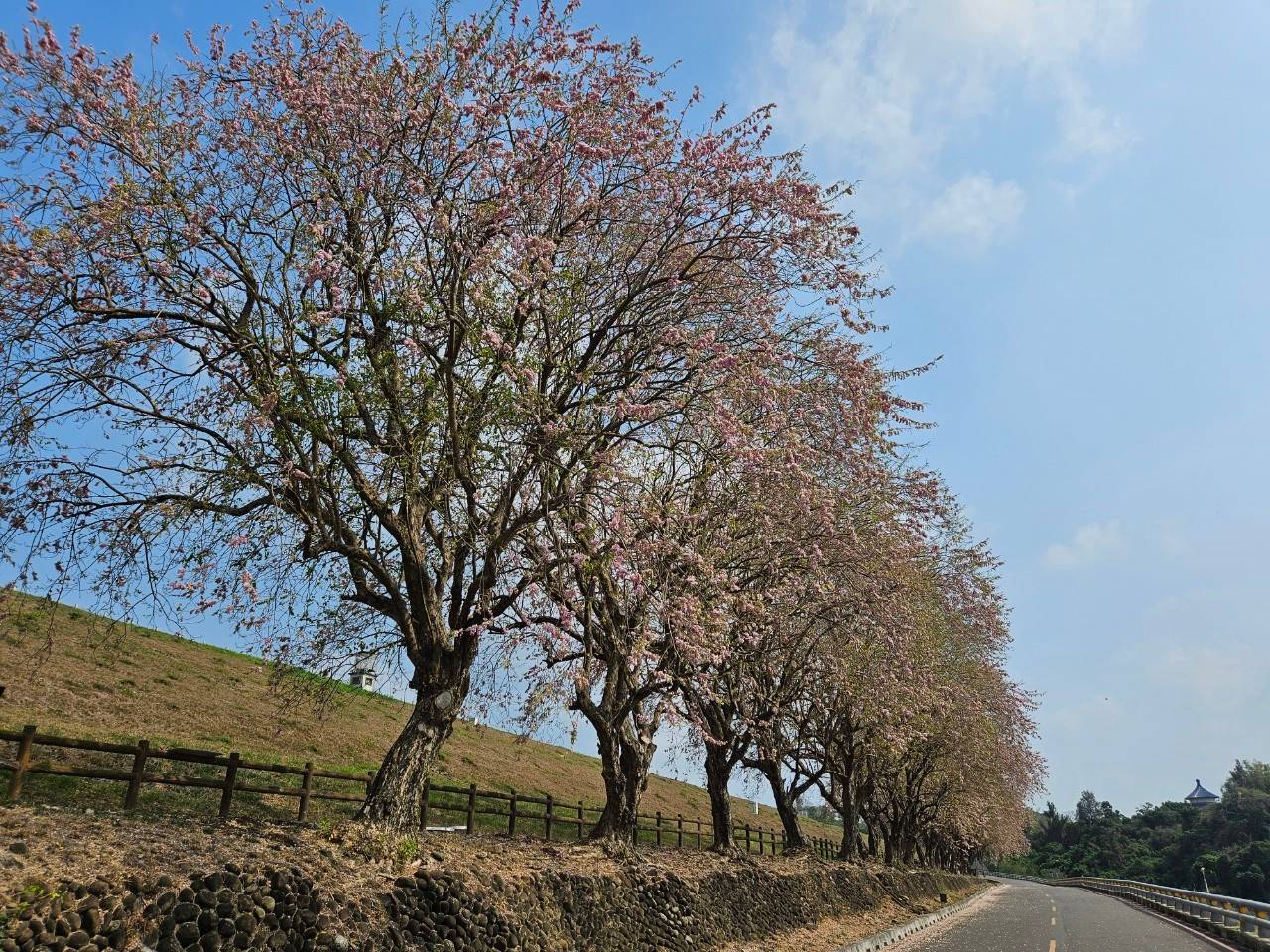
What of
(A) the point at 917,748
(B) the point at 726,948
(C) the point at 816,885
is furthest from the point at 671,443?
(A) the point at 917,748

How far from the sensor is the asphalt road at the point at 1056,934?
701 inches

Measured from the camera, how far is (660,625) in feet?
48.4

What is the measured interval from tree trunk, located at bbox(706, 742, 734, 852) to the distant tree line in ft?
242

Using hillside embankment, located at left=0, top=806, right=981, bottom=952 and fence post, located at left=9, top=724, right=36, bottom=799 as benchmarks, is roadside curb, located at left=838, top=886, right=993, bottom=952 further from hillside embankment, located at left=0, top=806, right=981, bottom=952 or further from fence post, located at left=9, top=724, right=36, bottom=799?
fence post, located at left=9, top=724, right=36, bottom=799

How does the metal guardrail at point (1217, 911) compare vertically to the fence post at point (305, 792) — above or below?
below

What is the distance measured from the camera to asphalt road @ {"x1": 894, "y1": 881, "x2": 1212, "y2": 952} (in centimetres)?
1781

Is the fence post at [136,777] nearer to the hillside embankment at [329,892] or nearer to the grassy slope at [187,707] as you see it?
the hillside embankment at [329,892]

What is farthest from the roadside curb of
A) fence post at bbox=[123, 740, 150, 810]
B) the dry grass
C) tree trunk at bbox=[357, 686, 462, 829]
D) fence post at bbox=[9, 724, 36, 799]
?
fence post at bbox=[9, 724, 36, 799]

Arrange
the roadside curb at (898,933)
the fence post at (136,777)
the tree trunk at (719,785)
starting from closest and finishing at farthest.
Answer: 1. the fence post at (136,777)
2. the roadside curb at (898,933)
3. the tree trunk at (719,785)

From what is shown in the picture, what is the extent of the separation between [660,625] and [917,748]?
78.1 ft

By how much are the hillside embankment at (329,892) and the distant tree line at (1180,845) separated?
8186 centimetres

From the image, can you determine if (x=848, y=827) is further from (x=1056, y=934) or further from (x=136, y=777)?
(x=136, y=777)

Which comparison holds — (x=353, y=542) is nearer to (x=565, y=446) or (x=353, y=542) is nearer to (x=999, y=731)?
(x=565, y=446)

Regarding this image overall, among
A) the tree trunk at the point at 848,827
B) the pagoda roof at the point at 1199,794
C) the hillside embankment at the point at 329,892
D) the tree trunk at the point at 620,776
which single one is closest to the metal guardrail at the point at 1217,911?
the tree trunk at the point at 848,827
